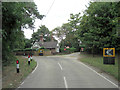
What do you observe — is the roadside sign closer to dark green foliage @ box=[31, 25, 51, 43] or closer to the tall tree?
the tall tree

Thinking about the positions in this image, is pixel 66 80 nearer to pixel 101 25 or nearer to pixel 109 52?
pixel 109 52

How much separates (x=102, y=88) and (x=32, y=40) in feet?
175

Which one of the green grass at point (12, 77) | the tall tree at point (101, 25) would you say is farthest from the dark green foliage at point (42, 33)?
the green grass at point (12, 77)

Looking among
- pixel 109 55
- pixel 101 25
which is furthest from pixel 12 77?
pixel 101 25

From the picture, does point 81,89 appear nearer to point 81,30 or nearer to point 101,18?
point 101,18

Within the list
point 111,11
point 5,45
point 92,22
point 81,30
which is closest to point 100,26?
point 92,22

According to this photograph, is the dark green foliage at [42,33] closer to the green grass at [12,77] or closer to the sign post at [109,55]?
the green grass at [12,77]

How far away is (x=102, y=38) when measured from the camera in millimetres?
25797

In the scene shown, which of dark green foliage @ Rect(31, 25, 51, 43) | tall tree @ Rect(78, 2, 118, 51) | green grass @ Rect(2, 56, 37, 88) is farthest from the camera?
dark green foliage @ Rect(31, 25, 51, 43)

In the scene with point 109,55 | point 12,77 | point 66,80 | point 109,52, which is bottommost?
point 66,80

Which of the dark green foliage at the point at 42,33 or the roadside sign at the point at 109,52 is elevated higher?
the dark green foliage at the point at 42,33

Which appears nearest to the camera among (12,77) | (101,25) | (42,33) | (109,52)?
(109,52)

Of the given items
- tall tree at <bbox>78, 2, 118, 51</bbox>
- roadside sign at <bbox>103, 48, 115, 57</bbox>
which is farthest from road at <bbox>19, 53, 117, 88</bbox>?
tall tree at <bbox>78, 2, 118, 51</bbox>

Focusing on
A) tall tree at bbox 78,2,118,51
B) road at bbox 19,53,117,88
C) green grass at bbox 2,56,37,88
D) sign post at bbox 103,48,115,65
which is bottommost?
road at bbox 19,53,117,88
